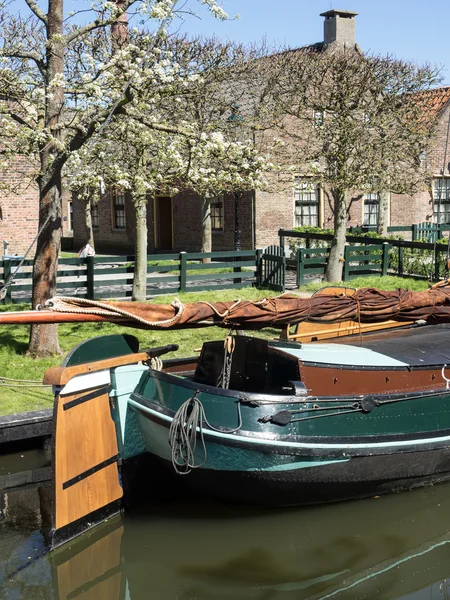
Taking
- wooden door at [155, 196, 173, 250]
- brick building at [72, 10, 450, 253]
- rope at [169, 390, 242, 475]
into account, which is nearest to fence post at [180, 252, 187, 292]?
brick building at [72, 10, 450, 253]

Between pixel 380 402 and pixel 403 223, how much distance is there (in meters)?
24.4

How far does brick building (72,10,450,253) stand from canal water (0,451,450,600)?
54.2 ft

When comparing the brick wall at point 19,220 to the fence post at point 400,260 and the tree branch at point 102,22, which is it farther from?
the tree branch at point 102,22

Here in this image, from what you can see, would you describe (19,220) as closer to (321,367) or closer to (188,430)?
(321,367)

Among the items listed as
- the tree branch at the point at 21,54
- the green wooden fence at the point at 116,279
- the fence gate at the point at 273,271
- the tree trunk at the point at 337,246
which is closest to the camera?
the tree branch at the point at 21,54

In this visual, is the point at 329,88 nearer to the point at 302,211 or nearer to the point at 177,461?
the point at 302,211

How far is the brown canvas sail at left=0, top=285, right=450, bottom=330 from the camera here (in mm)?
7308

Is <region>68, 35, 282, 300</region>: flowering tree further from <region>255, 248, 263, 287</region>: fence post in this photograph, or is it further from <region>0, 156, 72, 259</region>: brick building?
<region>0, 156, 72, 259</region>: brick building

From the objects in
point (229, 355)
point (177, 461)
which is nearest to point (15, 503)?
point (177, 461)

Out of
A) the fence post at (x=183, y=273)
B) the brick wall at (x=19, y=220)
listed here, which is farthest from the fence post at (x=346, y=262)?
the brick wall at (x=19, y=220)

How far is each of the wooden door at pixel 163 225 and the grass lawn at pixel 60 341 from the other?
13682 millimetres

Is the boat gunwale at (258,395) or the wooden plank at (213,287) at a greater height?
the wooden plank at (213,287)

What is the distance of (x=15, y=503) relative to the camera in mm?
8688

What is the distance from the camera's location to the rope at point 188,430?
770 centimetres
